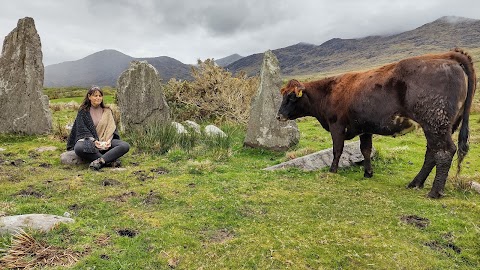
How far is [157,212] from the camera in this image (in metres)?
6.84

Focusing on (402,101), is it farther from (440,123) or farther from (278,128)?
(278,128)

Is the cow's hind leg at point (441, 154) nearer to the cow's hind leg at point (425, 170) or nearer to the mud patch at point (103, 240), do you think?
the cow's hind leg at point (425, 170)

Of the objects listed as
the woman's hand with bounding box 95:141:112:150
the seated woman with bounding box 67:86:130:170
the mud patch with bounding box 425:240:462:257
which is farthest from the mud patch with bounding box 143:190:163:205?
the mud patch with bounding box 425:240:462:257

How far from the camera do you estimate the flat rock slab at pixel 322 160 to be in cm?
1040

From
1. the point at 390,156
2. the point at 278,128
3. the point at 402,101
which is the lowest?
the point at 390,156

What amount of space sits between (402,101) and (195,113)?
1423 centimetres

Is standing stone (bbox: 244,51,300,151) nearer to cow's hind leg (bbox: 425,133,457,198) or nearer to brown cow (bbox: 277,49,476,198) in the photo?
brown cow (bbox: 277,49,476,198)

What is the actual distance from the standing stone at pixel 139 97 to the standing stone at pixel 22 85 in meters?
3.06

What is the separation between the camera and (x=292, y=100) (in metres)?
11.3

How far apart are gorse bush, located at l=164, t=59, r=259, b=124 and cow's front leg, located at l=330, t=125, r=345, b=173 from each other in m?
10.3

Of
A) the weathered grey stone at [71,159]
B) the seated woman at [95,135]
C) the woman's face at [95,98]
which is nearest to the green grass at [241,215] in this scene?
the weathered grey stone at [71,159]

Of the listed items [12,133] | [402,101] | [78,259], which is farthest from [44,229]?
[12,133]

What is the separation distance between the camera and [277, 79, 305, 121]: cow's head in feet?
36.0

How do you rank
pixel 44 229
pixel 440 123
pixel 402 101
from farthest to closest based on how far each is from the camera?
pixel 402 101, pixel 440 123, pixel 44 229
